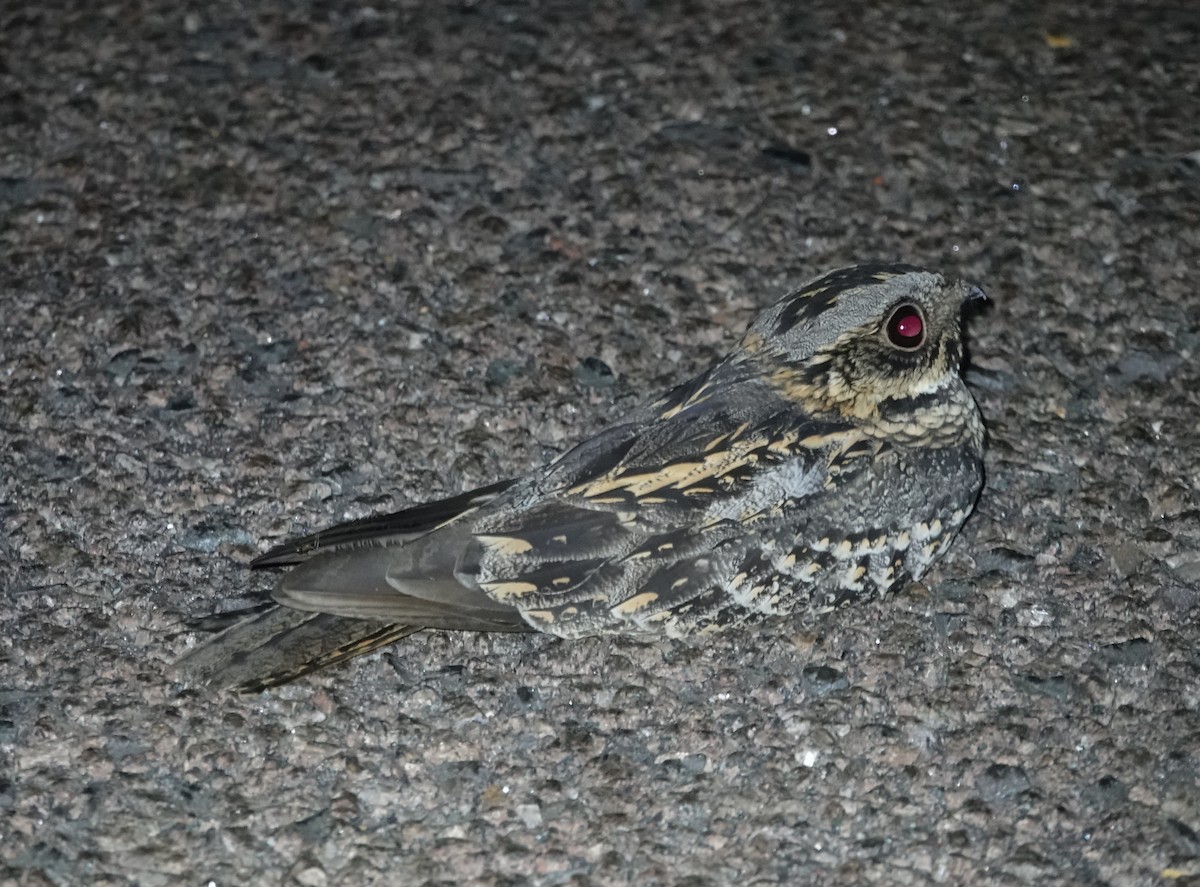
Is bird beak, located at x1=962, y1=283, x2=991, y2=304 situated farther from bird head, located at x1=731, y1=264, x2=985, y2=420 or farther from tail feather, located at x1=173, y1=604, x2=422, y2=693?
tail feather, located at x1=173, y1=604, x2=422, y2=693

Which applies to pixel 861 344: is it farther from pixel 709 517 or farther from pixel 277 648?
pixel 277 648

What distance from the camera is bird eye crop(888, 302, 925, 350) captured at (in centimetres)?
340

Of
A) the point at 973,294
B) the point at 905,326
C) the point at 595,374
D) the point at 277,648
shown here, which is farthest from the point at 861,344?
the point at 277,648

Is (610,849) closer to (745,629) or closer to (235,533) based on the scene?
(745,629)

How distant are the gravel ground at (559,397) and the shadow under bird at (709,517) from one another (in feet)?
0.44

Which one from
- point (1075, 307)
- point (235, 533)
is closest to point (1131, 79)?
point (1075, 307)

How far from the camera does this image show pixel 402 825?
117 inches

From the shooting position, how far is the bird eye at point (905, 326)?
11.1ft

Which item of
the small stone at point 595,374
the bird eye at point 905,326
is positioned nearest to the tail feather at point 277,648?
the small stone at point 595,374

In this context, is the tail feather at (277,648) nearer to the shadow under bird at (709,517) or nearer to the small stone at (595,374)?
the shadow under bird at (709,517)

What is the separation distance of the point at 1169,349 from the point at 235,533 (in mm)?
2386

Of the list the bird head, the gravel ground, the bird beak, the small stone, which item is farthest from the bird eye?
the small stone

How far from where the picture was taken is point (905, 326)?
3406 millimetres

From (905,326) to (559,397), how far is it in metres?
0.91
